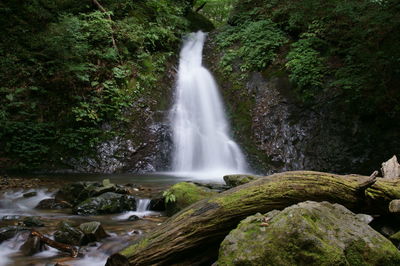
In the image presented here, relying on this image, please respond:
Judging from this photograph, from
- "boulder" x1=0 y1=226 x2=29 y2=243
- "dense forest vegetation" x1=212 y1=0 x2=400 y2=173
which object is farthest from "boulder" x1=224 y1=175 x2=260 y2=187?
"dense forest vegetation" x1=212 y1=0 x2=400 y2=173

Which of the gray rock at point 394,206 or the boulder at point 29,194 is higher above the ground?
the gray rock at point 394,206

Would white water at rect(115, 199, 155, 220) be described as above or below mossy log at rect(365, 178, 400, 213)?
below

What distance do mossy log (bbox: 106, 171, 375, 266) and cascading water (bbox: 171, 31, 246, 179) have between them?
6256 millimetres

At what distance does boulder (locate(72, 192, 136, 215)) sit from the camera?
547 cm

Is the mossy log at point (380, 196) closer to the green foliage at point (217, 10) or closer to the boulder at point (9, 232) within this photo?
the boulder at point (9, 232)

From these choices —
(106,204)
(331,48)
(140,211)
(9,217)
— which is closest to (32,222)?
(9,217)

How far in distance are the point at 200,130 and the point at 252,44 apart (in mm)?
4623

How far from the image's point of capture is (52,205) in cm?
601

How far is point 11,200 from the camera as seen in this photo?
624 centimetres

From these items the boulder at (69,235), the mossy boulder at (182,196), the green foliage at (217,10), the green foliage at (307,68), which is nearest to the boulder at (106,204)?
the mossy boulder at (182,196)

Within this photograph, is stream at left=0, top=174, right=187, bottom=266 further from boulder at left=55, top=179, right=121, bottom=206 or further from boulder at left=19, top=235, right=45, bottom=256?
boulder at left=55, top=179, right=121, bottom=206

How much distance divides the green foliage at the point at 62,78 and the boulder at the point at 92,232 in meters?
6.10

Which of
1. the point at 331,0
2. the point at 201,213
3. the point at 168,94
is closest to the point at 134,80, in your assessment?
the point at 168,94

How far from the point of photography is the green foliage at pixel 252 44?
42.3ft
